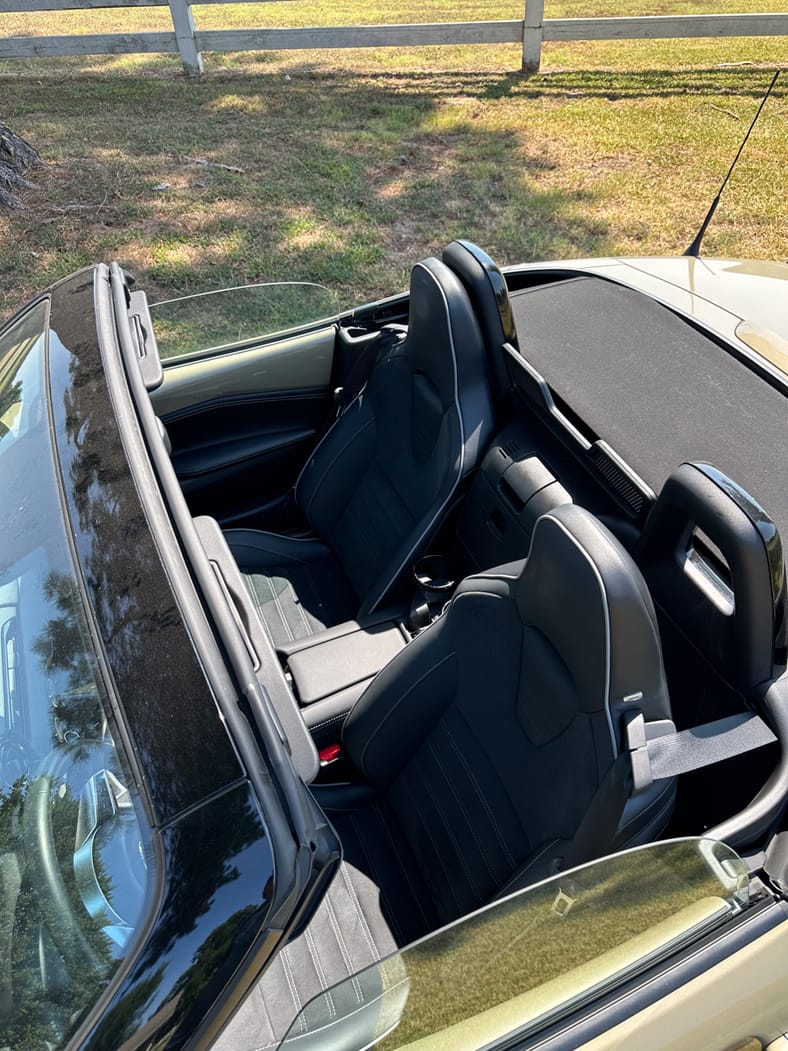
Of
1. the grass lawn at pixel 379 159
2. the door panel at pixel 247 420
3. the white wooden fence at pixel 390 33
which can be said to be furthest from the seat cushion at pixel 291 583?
the white wooden fence at pixel 390 33

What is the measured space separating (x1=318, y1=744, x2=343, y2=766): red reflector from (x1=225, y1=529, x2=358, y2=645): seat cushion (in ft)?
1.41

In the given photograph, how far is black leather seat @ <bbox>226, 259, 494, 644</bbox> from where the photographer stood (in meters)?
2.32

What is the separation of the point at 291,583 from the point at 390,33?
6.85m

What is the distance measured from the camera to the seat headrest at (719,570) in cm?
146

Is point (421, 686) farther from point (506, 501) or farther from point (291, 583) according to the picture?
point (291, 583)

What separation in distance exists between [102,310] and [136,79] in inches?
297

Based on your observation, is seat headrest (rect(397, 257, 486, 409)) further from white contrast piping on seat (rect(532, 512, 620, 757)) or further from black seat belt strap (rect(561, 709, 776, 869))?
black seat belt strap (rect(561, 709, 776, 869))

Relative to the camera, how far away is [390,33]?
7.57 metres

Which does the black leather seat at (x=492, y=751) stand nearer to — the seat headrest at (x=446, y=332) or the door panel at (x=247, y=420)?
the seat headrest at (x=446, y=332)

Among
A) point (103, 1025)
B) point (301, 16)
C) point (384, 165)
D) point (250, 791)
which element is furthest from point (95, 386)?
point (301, 16)

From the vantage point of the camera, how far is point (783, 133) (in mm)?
6223

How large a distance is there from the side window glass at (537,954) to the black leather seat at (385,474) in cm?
122

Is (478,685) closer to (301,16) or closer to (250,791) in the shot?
(250,791)

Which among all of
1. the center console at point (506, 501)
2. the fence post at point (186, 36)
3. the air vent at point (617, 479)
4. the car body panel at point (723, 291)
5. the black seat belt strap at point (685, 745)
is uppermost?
the fence post at point (186, 36)
